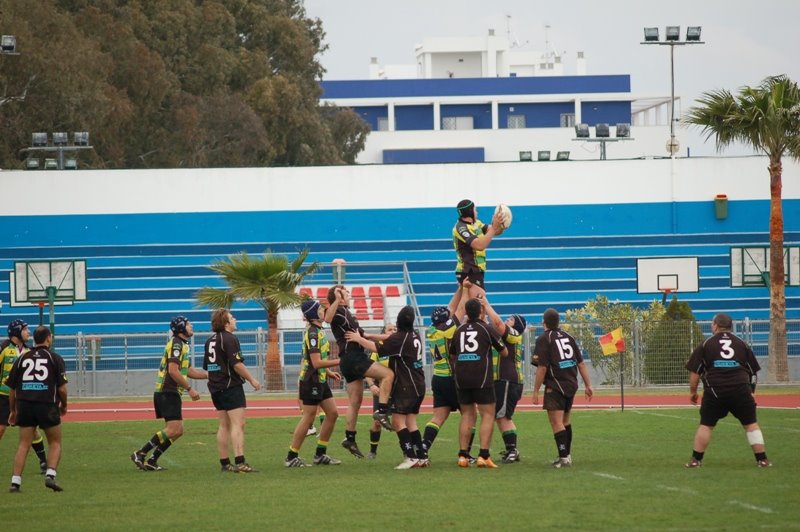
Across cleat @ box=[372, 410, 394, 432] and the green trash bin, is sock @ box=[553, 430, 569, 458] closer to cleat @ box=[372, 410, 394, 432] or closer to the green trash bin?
cleat @ box=[372, 410, 394, 432]

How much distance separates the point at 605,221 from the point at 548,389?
30.0m

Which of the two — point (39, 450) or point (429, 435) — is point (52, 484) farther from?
point (429, 435)

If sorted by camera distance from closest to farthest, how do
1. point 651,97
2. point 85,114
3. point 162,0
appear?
point 85,114 → point 162,0 → point 651,97

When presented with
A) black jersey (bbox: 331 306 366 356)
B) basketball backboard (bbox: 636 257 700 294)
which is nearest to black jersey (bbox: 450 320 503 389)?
black jersey (bbox: 331 306 366 356)

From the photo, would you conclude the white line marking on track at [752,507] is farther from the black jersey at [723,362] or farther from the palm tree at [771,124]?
the palm tree at [771,124]

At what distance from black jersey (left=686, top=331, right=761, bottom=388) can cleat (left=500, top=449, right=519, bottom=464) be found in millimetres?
2676

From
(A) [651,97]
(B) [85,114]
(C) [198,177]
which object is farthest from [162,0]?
(A) [651,97]

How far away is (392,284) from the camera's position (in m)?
45.2

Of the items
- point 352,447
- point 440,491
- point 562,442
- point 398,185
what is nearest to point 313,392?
point 352,447

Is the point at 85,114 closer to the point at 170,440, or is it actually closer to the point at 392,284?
the point at 392,284

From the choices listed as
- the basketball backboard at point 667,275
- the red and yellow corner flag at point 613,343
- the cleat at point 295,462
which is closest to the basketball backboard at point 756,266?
the basketball backboard at point 667,275

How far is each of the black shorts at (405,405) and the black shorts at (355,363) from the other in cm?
69

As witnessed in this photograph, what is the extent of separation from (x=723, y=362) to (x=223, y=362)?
580cm

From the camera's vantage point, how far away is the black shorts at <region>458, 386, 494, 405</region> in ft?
54.7
